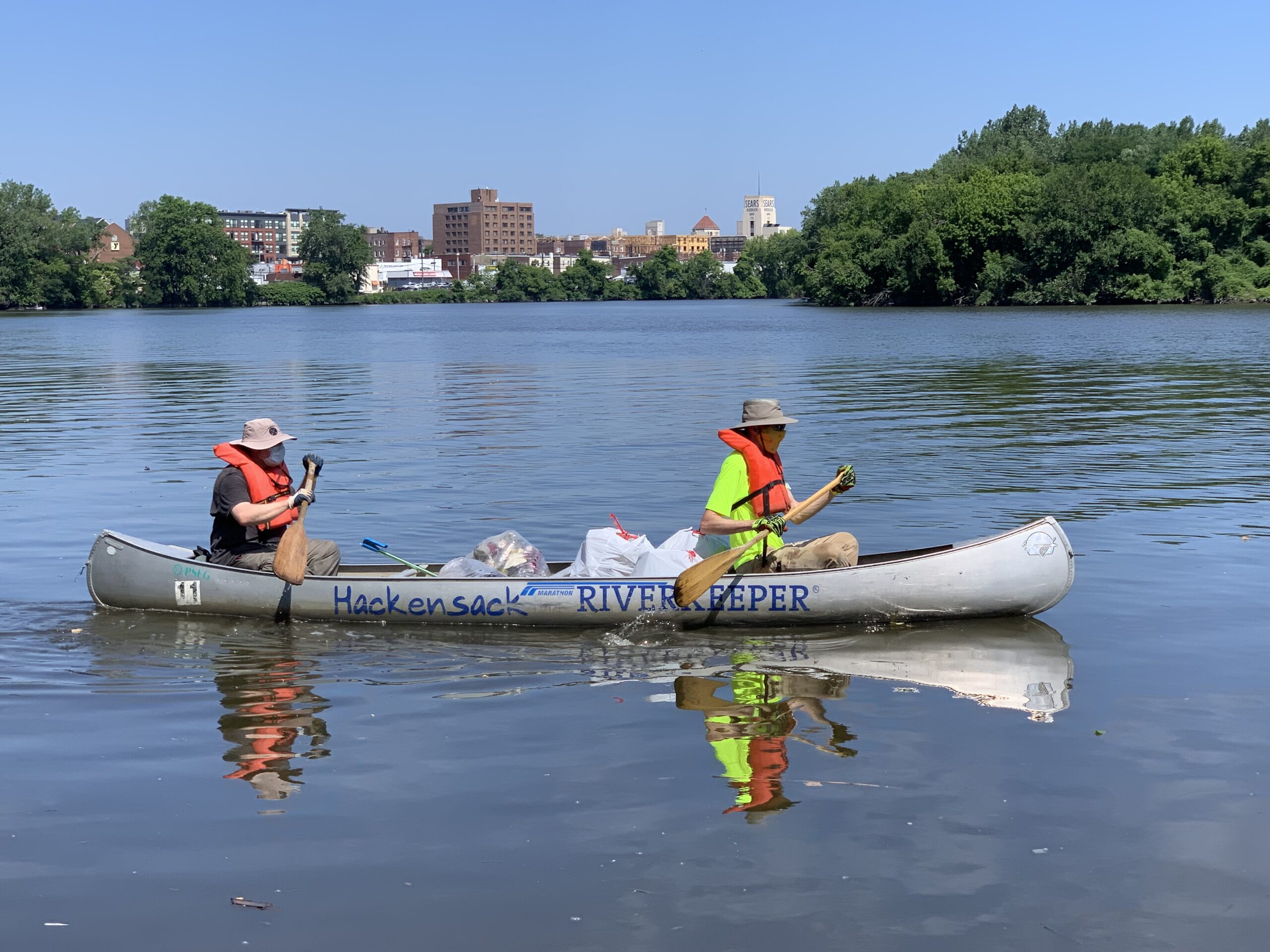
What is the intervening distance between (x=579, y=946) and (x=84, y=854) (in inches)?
95.9

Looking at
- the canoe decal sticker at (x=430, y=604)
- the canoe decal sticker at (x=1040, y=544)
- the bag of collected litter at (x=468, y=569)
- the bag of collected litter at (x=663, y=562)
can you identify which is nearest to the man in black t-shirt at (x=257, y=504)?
the canoe decal sticker at (x=430, y=604)

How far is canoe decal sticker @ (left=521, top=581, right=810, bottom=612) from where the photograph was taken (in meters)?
10.5

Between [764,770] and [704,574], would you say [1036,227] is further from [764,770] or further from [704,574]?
[764,770]

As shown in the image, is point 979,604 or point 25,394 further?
point 25,394

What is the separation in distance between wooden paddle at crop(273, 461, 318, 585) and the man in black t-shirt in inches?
5.2

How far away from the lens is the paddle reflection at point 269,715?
7488 mm

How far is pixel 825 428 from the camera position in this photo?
24.4 meters

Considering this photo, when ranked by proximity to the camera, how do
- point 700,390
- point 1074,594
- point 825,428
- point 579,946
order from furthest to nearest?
point 700,390 → point 825,428 → point 1074,594 → point 579,946

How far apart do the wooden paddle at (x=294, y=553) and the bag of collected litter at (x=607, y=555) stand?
2.01 meters

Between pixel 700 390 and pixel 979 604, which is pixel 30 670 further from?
pixel 700 390

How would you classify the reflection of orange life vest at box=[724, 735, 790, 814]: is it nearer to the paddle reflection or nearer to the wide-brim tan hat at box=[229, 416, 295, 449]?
the paddle reflection

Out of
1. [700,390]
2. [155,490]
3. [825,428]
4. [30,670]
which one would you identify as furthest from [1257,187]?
[30,670]

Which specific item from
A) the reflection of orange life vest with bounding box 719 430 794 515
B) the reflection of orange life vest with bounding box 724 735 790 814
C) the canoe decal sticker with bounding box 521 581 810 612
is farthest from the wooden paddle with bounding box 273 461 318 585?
the reflection of orange life vest with bounding box 724 735 790 814

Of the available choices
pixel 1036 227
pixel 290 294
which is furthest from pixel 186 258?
pixel 1036 227
